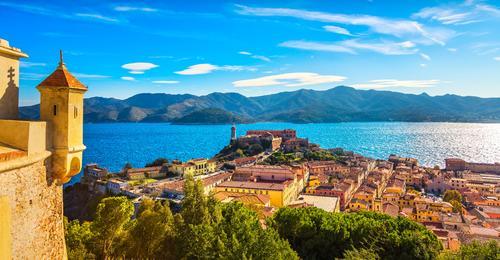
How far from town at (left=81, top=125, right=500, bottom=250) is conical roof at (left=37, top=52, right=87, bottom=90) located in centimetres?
1973

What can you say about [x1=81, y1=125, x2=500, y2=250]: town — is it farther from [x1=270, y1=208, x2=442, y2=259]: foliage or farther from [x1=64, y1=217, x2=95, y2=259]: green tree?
[x1=64, y1=217, x2=95, y2=259]: green tree

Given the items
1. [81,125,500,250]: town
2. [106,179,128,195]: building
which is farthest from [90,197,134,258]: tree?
[106,179,128,195]: building

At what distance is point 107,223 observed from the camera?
619 inches

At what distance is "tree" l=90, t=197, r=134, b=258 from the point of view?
51.5 ft

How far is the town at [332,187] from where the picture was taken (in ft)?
132

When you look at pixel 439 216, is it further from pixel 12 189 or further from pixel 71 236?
pixel 12 189

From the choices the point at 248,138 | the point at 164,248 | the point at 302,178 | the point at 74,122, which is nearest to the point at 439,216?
the point at 302,178

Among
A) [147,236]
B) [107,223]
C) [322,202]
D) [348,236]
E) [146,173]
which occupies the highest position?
[107,223]

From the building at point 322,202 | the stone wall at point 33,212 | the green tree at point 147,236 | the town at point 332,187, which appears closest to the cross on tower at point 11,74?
the stone wall at point 33,212

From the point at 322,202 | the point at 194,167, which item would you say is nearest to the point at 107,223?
the point at 322,202

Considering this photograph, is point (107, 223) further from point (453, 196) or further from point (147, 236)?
point (453, 196)

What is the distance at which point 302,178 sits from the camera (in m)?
60.4

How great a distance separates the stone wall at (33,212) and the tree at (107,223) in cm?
594

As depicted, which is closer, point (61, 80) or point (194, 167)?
point (61, 80)
